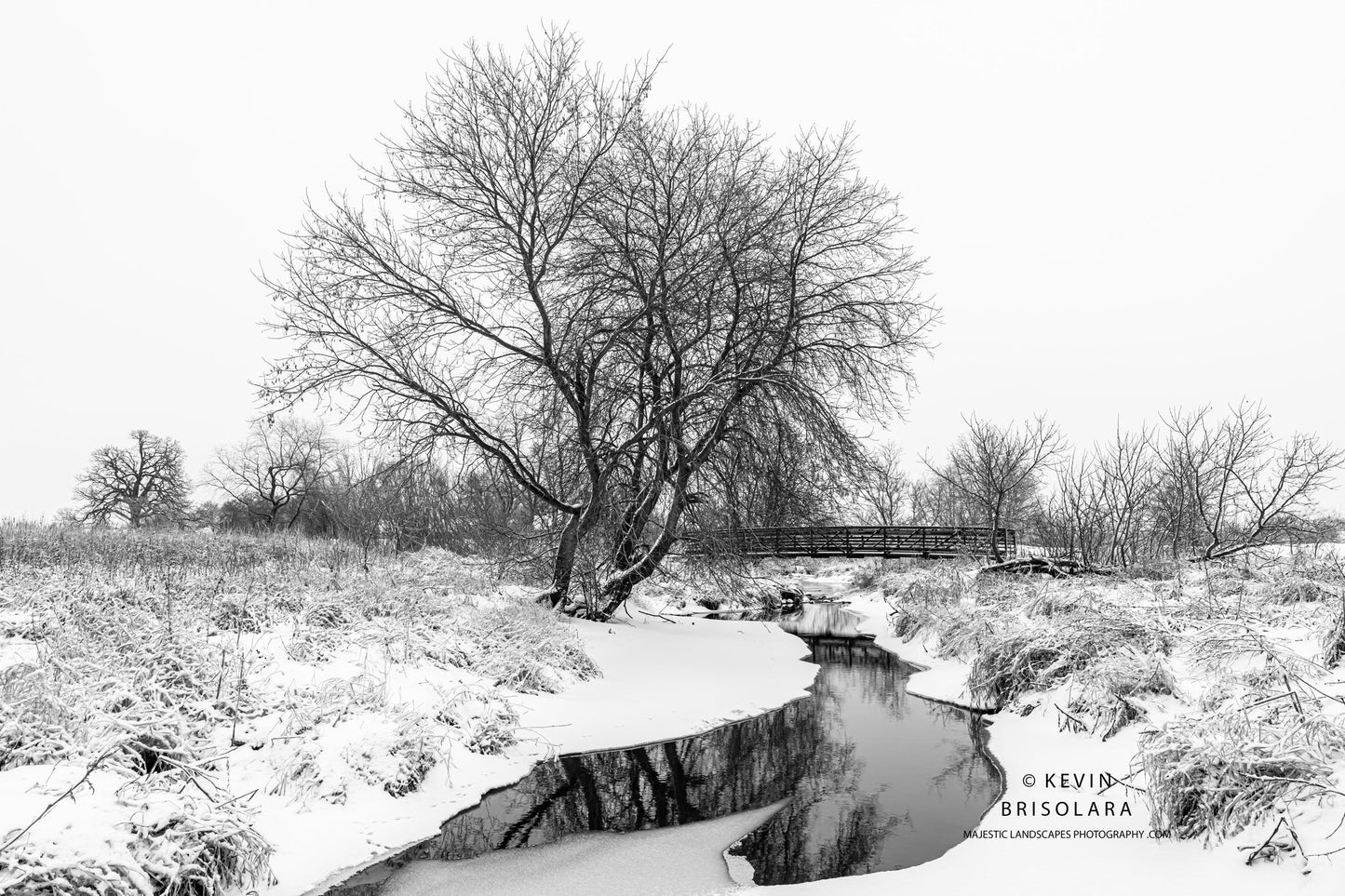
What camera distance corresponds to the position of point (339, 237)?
433 inches

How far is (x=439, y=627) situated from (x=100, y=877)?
6.54 m

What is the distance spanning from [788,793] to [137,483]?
53.7 m

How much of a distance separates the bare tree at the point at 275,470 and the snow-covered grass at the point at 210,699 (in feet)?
132

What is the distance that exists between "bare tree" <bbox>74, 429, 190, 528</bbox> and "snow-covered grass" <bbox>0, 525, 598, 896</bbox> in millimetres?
38472

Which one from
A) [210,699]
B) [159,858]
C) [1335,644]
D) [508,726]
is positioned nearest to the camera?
[159,858]

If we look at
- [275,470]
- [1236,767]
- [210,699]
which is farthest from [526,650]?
[275,470]

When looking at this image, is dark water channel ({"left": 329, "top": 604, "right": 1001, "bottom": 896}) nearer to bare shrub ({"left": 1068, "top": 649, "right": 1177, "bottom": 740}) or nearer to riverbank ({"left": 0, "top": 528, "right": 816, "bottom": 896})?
riverbank ({"left": 0, "top": 528, "right": 816, "bottom": 896})

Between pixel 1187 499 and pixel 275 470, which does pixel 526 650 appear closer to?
pixel 1187 499

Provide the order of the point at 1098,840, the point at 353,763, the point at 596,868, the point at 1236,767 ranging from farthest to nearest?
the point at 353,763 → the point at 596,868 → the point at 1098,840 → the point at 1236,767

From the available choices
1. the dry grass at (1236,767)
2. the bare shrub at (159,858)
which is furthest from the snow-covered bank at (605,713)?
the dry grass at (1236,767)

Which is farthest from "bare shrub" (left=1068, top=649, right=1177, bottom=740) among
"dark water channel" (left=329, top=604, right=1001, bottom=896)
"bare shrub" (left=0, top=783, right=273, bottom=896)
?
"bare shrub" (left=0, top=783, right=273, bottom=896)

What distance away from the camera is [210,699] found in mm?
5840

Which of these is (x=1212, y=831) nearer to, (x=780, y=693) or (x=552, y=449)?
(x=780, y=693)

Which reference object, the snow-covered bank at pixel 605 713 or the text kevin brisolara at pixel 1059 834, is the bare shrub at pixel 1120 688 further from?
the snow-covered bank at pixel 605 713
